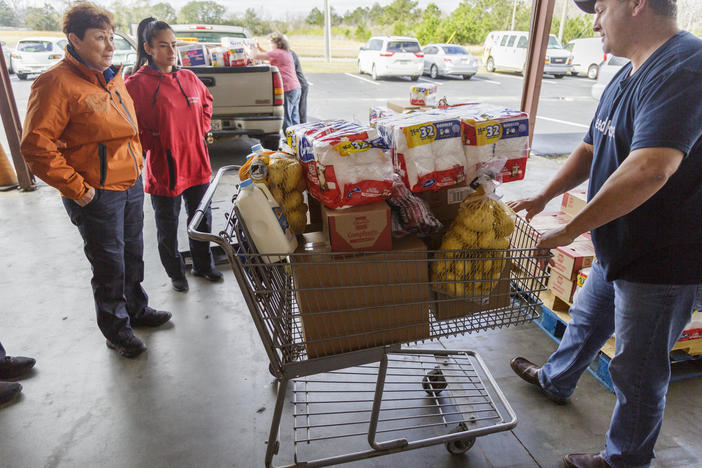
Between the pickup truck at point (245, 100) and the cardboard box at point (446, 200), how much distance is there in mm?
4945

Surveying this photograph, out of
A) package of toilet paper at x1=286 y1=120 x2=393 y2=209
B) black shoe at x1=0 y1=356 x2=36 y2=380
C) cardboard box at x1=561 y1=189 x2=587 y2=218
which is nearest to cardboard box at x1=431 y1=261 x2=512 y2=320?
package of toilet paper at x1=286 y1=120 x2=393 y2=209

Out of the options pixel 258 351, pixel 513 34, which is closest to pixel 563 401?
pixel 258 351

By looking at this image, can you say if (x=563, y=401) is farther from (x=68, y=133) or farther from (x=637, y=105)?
(x=68, y=133)

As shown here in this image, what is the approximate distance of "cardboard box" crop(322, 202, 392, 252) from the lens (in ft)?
5.15

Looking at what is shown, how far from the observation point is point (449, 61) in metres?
17.3

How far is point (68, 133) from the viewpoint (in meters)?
2.30

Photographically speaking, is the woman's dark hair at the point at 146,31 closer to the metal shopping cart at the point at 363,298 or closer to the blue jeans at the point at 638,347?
the metal shopping cart at the point at 363,298

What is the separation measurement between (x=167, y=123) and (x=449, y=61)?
1628 centimetres

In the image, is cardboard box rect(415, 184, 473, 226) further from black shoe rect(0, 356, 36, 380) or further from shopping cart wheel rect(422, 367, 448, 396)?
black shoe rect(0, 356, 36, 380)

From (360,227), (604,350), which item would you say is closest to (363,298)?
(360,227)

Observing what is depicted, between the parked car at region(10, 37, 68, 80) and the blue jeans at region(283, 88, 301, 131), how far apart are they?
11.8 meters

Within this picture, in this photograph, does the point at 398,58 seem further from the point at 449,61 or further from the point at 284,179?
the point at 284,179

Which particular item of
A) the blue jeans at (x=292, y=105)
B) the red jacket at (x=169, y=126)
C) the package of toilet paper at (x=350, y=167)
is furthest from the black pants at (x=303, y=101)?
the package of toilet paper at (x=350, y=167)

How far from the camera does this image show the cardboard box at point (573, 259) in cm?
265
